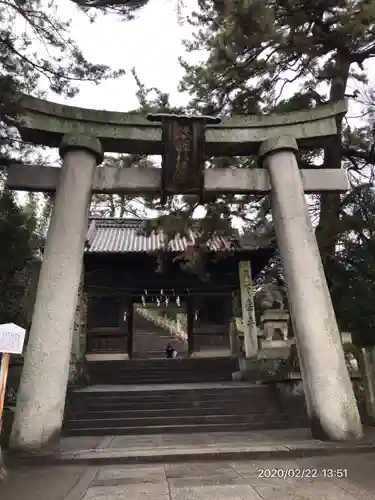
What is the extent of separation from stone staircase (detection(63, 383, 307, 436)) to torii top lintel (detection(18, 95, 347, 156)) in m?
4.99

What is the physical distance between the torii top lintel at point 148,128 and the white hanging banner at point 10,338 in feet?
11.8

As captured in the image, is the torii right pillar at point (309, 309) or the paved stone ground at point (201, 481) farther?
the torii right pillar at point (309, 309)

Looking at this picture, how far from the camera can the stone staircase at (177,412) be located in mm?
8062

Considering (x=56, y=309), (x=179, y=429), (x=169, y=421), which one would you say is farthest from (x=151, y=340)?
(x=56, y=309)

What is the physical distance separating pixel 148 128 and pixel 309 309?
3.91m

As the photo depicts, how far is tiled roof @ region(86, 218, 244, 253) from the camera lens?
14492mm

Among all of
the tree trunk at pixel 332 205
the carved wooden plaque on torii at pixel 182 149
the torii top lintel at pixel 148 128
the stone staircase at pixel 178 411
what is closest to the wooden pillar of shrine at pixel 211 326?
the stone staircase at pixel 178 411

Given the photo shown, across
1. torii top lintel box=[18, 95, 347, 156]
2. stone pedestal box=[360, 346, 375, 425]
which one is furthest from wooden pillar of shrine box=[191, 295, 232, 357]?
torii top lintel box=[18, 95, 347, 156]

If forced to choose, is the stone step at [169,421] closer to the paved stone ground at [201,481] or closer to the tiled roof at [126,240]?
the paved stone ground at [201,481]

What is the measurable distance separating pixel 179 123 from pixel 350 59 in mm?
5056

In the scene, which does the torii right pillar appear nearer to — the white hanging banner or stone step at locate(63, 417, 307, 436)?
stone step at locate(63, 417, 307, 436)

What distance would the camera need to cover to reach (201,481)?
14.2 feet

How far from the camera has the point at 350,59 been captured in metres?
9.83

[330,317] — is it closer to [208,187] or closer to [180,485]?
[208,187]
